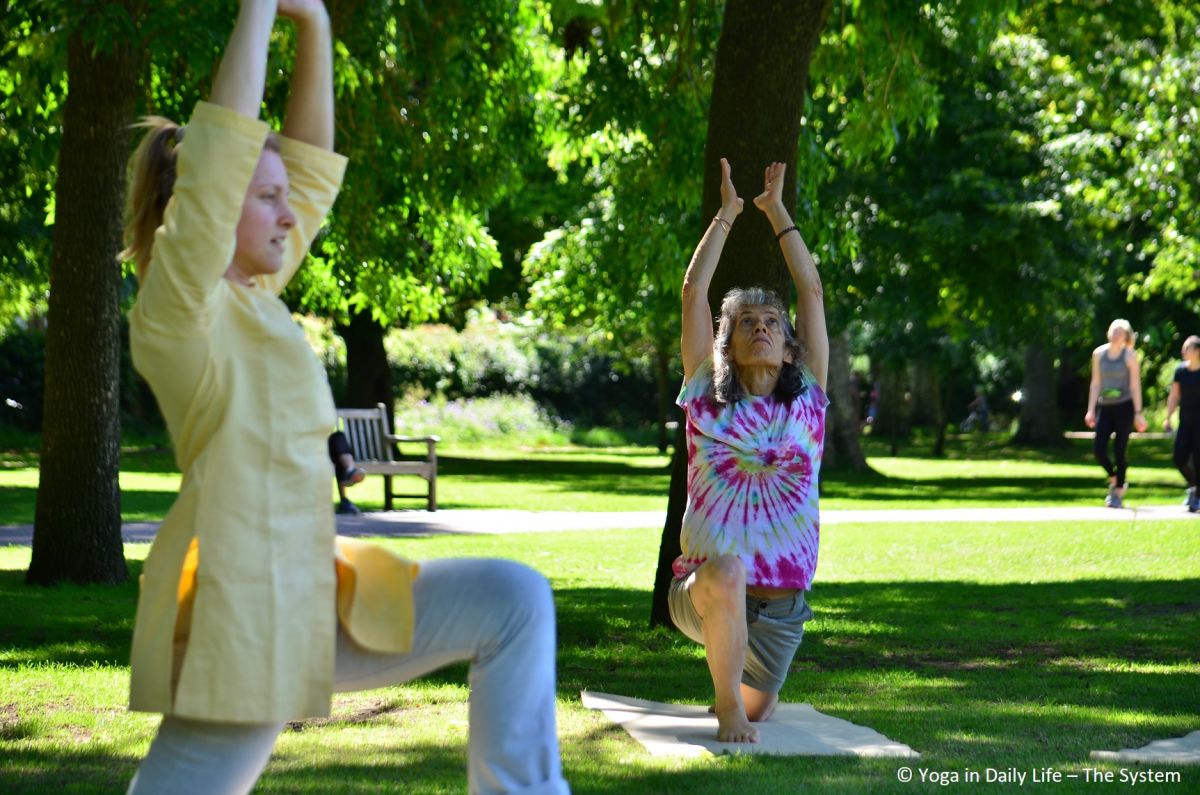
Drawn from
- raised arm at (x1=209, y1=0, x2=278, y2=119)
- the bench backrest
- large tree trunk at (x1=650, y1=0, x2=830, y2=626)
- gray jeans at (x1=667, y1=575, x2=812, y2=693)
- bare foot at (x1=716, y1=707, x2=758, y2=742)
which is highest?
large tree trunk at (x1=650, y1=0, x2=830, y2=626)

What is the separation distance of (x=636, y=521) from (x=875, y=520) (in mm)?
2651

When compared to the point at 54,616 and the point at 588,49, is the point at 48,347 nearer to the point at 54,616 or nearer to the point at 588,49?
the point at 54,616

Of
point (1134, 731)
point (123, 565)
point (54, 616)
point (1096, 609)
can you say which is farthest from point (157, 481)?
point (1134, 731)

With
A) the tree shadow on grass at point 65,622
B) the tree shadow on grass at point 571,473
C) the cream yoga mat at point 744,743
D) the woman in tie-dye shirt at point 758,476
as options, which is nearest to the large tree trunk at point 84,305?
the tree shadow on grass at point 65,622

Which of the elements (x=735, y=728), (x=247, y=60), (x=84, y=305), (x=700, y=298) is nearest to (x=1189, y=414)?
(x=84, y=305)

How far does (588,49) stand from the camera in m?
13.2

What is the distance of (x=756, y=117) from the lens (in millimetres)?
9211

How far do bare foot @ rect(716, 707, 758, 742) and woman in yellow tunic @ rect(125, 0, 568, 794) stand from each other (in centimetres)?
322

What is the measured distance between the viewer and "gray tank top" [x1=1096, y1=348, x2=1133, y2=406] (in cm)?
1948

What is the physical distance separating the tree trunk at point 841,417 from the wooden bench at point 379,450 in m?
10.3

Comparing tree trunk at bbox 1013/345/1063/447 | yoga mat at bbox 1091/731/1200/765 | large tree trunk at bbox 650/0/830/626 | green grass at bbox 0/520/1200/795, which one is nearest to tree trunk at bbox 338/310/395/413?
tree trunk at bbox 1013/345/1063/447

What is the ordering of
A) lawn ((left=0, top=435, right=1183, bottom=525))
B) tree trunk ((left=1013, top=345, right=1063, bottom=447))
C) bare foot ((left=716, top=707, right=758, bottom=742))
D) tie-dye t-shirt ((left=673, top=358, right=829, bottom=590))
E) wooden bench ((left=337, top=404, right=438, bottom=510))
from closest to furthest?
1. bare foot ((left=716, top=707, right=758, bottom=742))
2. tie-dye t-shirt ((left=673, top=358, right=829, bottom=590))
3. wooden bench ((left=337, top=404, right=438, bottom=510))
4. lawn ((left=0, top=435, right=1183, bottom=525))
5. tree trunk ((left=1013, top=345, right=1063, bottom=447))

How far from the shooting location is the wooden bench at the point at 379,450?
18938mm

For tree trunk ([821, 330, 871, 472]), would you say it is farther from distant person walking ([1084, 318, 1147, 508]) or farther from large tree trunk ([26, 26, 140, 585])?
large tree trunk ([26, 26, 140, 585])
